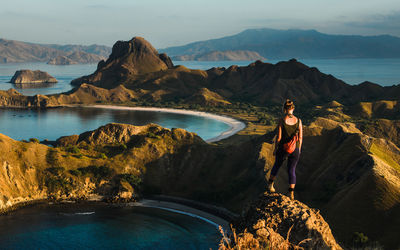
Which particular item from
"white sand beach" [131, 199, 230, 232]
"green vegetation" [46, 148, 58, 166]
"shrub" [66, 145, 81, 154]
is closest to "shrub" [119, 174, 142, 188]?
"white sand beach" [131, 199, 230, 232]

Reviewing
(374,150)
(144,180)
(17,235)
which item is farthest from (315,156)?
(17,235)

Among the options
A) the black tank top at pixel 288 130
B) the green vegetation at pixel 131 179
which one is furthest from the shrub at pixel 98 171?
the black tank top at pixel 288 130

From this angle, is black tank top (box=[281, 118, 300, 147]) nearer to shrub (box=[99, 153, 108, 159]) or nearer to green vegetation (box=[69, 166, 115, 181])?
green vegetation (box=[69, 166, 115, 181])

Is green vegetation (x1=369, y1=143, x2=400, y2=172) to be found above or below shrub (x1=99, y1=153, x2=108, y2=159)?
above

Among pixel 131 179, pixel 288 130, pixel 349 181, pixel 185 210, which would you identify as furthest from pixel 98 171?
pixel 288 130

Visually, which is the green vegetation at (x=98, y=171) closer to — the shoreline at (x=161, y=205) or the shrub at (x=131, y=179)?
the shrub at (x=131, y=179)

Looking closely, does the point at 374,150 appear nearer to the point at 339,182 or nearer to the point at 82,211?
the point at 339,182

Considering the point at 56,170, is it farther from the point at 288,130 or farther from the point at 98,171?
the point at 288,130

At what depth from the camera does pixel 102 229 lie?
243 ft

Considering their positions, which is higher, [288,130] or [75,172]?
[288,130]

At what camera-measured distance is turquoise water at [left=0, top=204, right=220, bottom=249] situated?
222 feet

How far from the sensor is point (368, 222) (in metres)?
55.0

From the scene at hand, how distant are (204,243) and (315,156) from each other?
39121 millimetres

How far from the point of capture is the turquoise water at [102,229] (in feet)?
222
